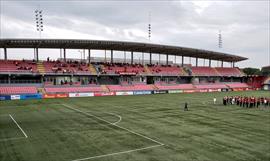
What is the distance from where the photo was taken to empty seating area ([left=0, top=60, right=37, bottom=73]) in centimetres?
5434

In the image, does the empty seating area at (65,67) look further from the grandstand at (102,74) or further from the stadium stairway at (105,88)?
the stadium stairway at (105,88)

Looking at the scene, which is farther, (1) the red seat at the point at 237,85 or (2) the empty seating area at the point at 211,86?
(1) the red seat at the point at 237,85

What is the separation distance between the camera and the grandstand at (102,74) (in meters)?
54.9

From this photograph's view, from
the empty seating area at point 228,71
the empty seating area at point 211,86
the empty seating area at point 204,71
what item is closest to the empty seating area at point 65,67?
the empty seating area at point 211,86

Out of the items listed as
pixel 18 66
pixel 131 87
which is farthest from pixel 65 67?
pixel 131 87

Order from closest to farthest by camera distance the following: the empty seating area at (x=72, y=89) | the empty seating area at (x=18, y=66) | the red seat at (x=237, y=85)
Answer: the empty seating area at (x=18, y=66) → the empty seating area at (x=72, y=89) → the red seat at (x=237, y=85)

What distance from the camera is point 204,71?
3319 inches

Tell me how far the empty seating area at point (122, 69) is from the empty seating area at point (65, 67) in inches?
216

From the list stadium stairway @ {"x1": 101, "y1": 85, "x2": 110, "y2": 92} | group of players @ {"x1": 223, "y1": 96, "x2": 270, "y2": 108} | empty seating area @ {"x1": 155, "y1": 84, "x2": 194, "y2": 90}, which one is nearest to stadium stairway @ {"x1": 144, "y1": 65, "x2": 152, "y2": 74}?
empty seating area @ {"x1": 155, "y1": 84, "x2": 194, "y2": 90}

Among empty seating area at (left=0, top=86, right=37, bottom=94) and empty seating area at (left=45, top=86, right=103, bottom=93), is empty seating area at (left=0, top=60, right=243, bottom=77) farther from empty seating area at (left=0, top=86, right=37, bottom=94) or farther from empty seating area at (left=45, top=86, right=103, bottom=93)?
empty seating area at (left=0, top=86, right=37, bottom=94)

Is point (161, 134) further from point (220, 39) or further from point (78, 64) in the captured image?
point (220, 39)

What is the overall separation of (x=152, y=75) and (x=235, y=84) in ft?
115

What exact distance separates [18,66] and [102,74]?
20.0m

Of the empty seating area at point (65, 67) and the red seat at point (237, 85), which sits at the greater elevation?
the empty seating area at point (65, 67)
